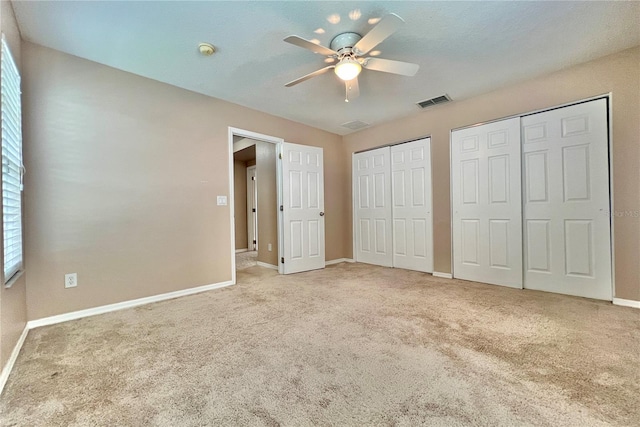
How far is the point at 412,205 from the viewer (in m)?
4.21

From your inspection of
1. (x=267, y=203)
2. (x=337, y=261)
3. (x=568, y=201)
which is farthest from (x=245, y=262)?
(x=568, y=201)

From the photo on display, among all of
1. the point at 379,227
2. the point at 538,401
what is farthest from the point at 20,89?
the point at 379,227

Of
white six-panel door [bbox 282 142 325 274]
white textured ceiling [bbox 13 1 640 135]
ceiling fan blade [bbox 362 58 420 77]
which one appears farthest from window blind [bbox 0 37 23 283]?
white six-panel door [bbox 282 142 325 274]

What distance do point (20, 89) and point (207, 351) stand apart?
266 cm

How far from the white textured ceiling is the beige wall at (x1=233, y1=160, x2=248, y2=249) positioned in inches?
146

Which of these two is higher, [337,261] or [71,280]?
[71,280]

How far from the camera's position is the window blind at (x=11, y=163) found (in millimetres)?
1701

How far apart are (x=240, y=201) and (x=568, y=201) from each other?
6.15 metres

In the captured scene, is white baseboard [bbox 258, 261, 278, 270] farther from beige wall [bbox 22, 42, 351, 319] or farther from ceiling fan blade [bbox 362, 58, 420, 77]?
ceiling fan blade [bbox 362, 58, 420, 77]

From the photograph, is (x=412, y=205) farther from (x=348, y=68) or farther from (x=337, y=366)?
(x=337, y=366)

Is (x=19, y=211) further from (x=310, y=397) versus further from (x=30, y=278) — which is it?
(x=310, y=397)

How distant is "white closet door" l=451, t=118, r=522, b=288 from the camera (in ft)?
10.6

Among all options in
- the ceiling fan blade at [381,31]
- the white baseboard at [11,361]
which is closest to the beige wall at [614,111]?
the ceiling fan blade at [381,31]

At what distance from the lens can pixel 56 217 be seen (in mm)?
2412
